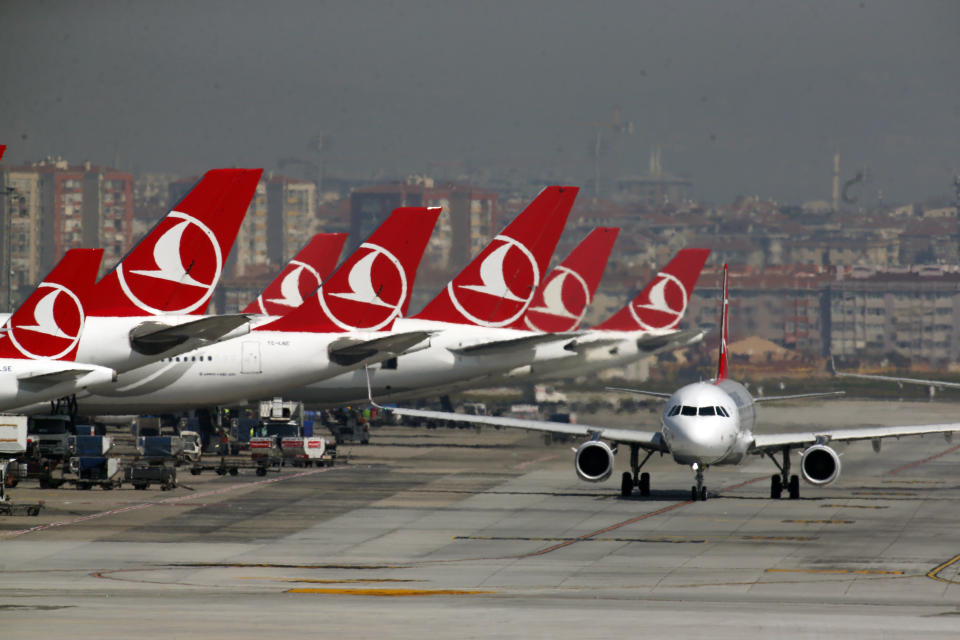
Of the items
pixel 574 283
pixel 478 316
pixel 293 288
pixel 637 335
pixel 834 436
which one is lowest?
pixel 834 436

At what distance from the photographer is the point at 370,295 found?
7244 centimetres

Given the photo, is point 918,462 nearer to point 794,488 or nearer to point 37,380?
point 794,488

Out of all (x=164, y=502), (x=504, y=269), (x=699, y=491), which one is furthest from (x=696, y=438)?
(x=504, y=269)

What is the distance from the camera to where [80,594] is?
1256 inches

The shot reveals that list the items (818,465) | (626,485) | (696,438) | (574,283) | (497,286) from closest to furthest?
1. (696,438)
2. (818,465)
3. (626,485)
4. (497,286)
5. (574,283)

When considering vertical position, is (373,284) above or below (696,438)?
above

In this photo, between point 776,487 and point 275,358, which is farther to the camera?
point 275,358

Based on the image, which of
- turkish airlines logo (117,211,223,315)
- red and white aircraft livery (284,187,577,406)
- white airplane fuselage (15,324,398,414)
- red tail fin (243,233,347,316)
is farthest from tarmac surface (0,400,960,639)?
red tail fin (243,233,347,316)

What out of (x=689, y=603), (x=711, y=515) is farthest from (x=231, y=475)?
(x=689, y=603)

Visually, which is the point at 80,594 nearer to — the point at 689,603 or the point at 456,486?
the point at 689,603

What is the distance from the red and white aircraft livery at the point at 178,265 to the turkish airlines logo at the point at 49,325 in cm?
631

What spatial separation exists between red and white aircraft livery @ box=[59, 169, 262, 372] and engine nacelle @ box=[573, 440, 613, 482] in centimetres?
1447

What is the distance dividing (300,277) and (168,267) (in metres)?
32.3

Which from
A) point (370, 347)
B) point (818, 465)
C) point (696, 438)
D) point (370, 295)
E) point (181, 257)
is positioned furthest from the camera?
point (370, 295)
